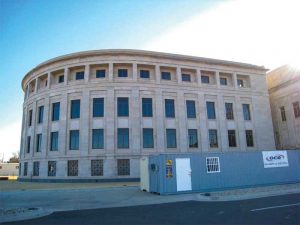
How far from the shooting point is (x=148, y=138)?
3067 cm

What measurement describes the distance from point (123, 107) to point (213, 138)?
43.5 ft

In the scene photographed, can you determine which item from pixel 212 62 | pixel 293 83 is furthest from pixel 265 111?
pixel 212 62

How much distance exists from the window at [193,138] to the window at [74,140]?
14684mm

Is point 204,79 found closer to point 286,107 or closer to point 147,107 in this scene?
point 147,107

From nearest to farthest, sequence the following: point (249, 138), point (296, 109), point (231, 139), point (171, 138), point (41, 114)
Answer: point (171, 138), point (41, 114), point (231, 139), point (249, 138), point (296, 109)

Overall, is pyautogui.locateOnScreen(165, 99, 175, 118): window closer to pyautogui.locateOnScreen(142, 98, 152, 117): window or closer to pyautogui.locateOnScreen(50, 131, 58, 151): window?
pyautogui.locateOnScreen(142, 98, 152, 117): window

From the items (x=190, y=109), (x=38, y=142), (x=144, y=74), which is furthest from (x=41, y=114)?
(x=190, y=109)

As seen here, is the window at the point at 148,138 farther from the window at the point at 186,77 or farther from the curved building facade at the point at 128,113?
the window at the point at 186,77

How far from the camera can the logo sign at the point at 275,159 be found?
1914 cm

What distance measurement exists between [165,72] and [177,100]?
4815 mm

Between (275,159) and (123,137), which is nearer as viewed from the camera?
(275,159)

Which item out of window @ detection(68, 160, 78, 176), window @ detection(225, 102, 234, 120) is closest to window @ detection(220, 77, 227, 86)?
window @ detection(225, 102, 234, 120)

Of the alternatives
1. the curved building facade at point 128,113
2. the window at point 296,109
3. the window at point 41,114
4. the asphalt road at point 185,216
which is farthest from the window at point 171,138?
the asphalt road at point 185,216

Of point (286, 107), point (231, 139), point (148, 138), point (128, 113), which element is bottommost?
point (231, 139)
